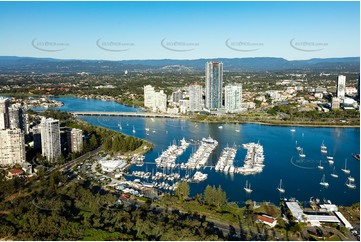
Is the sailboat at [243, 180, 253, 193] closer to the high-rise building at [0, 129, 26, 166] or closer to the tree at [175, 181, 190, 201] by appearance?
the tree at [175, 181, 190, 201]

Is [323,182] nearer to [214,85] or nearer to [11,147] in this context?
[11,147]

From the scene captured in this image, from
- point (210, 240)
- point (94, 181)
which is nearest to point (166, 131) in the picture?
point (94, 181)

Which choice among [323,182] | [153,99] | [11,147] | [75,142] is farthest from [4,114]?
[153,99]

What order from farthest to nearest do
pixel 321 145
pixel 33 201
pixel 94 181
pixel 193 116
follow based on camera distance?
pixel 193 116 < pixel 321 145 < pixel 94 181 < pixel 33 201

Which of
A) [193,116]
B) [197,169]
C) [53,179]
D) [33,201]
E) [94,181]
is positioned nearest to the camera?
[33,201]

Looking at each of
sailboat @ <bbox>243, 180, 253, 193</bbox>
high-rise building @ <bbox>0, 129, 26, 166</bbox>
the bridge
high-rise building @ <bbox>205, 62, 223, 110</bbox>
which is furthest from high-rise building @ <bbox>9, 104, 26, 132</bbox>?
high-rise building @ <bbox>205, 62, 223, 110</bbox>

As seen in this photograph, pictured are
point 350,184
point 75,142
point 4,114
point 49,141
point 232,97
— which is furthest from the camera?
point 232,97

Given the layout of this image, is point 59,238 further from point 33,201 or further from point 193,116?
point 193,116
